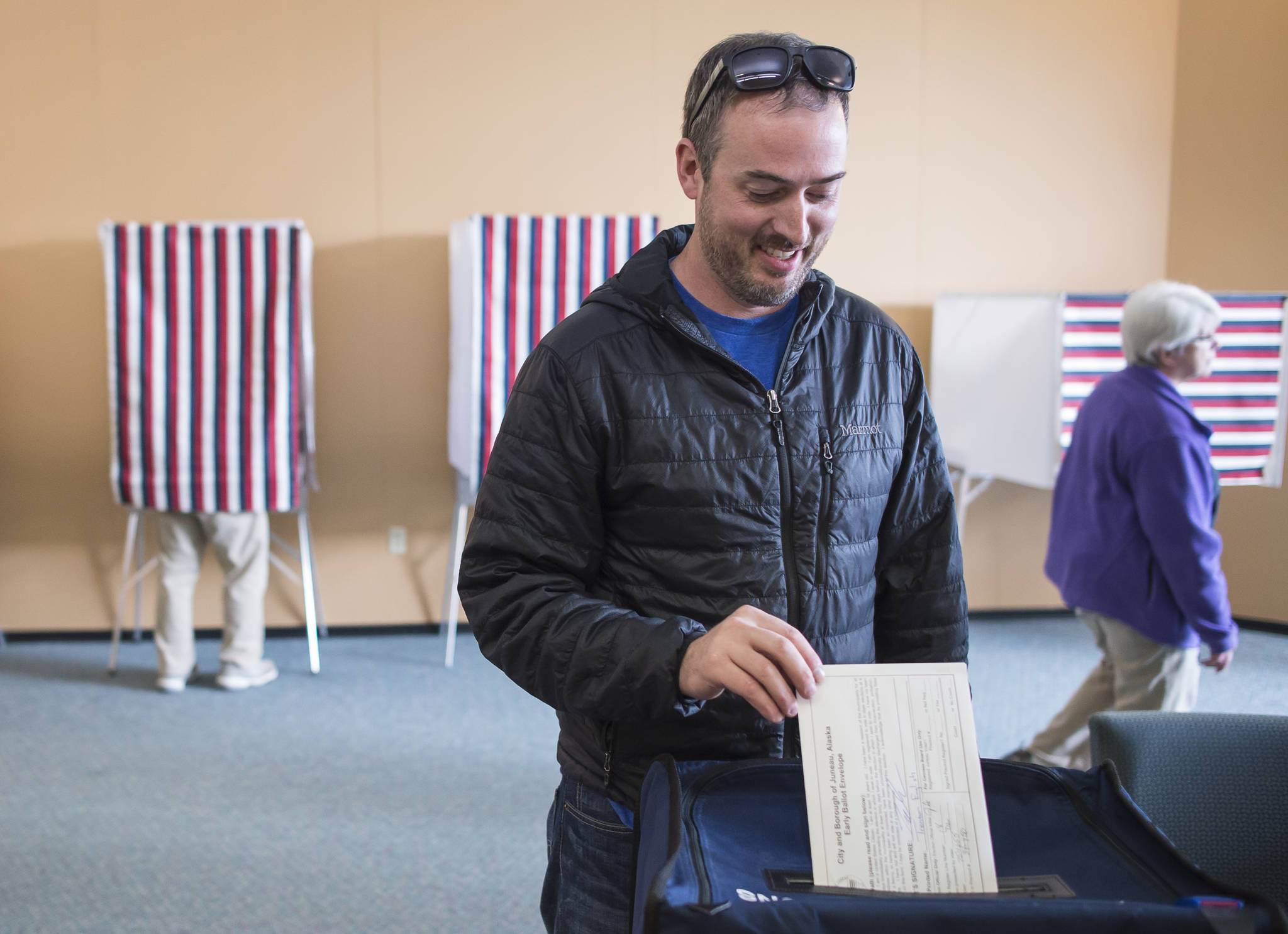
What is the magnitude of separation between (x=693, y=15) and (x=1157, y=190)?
7.65ft

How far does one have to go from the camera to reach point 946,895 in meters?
0.72

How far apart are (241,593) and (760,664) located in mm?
3395

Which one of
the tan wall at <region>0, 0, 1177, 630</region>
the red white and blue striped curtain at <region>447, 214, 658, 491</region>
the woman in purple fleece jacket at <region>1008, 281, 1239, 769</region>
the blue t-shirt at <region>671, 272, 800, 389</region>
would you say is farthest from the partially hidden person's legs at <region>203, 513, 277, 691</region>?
the blue t-shirt at <region>671, 272, 800, 389</region>

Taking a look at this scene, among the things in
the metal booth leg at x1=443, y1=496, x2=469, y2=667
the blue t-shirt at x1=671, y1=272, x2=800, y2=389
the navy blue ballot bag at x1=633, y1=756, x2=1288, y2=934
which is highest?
the blue t-shirt at x1=671, y1=272, x2=800, y2=389

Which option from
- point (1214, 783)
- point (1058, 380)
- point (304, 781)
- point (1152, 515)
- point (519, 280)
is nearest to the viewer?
point (1214, 783)

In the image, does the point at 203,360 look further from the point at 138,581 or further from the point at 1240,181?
the point at 1240,181

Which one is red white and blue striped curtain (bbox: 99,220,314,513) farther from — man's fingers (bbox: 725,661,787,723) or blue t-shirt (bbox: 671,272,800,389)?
man's fingers (bbox: 725,661,787,723)

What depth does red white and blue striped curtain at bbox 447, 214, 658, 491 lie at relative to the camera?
3.84 m

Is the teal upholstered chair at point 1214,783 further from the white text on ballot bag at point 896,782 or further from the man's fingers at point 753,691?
the man's fingers at point 753,691

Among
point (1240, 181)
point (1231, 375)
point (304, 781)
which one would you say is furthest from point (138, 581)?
point (1240, 181)

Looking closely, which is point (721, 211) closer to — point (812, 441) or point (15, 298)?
point (812, 441)

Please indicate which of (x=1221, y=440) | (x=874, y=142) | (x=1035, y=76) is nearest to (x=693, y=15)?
(x=874, y=142)

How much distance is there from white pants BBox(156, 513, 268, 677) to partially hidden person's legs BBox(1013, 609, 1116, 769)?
2.76 m

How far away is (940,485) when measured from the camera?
1.22 metres
